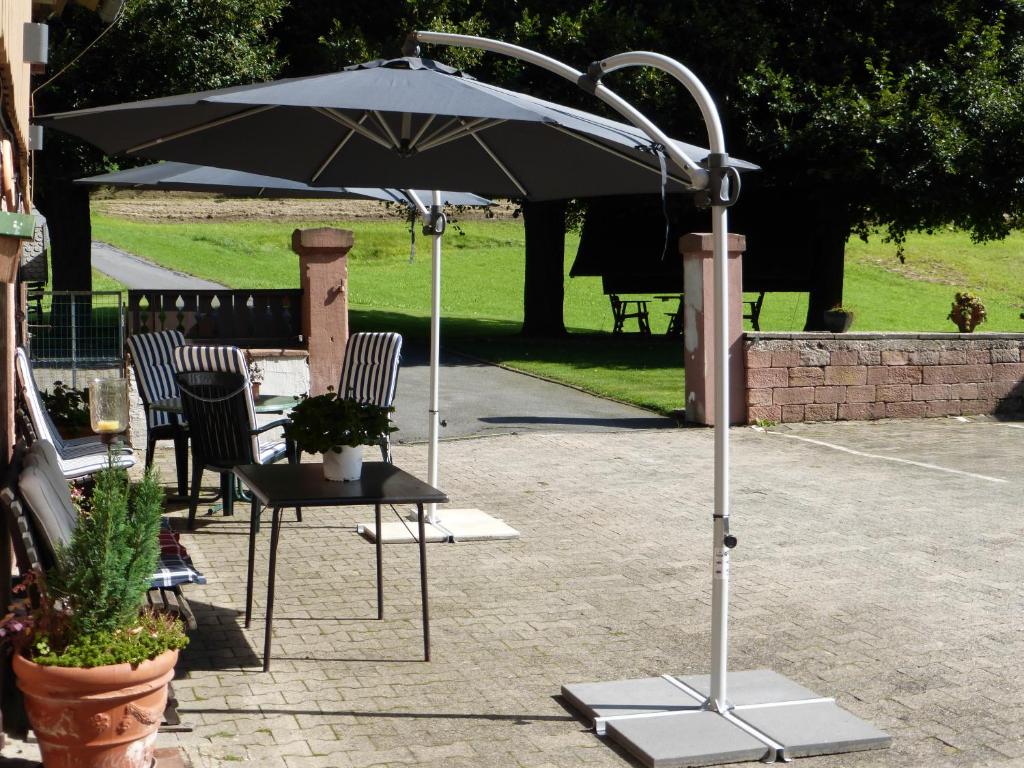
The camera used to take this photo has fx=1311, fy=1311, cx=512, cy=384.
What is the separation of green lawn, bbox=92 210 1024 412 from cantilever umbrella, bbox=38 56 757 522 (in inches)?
314

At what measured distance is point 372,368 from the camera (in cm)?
1074

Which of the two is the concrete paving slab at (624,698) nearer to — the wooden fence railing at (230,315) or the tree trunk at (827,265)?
the wooden fence railing at (230,315)

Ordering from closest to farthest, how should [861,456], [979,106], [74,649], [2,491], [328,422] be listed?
[74,649]
[2,491]
[328,422]
[861,456]
[979,106]

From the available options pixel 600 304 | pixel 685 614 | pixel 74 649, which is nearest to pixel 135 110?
pixel 74 649

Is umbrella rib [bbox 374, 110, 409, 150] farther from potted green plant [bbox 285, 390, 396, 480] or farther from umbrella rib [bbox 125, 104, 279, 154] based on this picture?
potted green plant [bbox 285, 390, 396, 480]

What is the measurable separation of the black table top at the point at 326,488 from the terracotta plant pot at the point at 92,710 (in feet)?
4.79

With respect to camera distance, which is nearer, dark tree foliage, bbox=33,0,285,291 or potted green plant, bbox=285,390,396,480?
potted green plant, bbox=285,390,396,480

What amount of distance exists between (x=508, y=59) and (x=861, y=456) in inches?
449

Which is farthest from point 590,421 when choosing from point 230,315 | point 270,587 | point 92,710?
point 92,710

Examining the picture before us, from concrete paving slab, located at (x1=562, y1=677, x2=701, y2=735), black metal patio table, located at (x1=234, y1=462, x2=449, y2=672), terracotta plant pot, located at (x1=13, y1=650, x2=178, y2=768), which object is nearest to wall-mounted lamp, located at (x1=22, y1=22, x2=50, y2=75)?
black metal patio table, located at (x1=234, y1=462, x2=449, y2=672)

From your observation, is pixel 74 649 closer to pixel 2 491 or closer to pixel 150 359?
pixel 2 491

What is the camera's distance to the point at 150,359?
1051 cm

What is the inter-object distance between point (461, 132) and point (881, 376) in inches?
360

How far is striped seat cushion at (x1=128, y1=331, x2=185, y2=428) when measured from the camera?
34.0 feet
